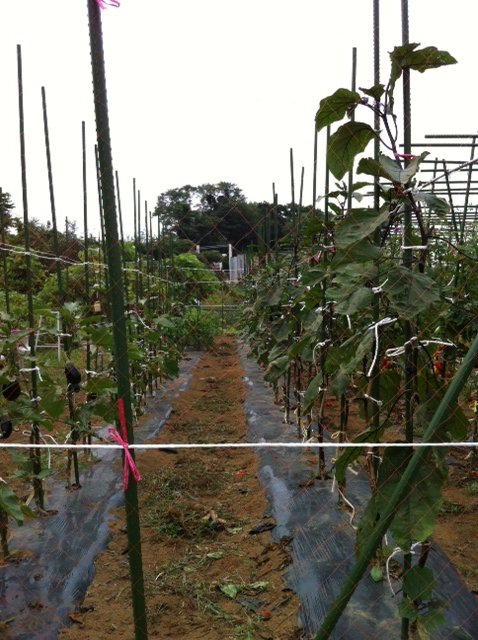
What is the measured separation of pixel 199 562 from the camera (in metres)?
3.45

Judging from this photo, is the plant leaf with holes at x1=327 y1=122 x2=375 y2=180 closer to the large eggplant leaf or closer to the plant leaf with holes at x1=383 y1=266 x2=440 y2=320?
the plant leaf with holes at x1=383 y1=266 x2=440 y2=320

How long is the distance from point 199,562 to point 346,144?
241 cm

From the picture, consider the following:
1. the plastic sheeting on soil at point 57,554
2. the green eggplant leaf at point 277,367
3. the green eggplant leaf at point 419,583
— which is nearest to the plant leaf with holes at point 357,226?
the green eggplant leaf at point 419,583

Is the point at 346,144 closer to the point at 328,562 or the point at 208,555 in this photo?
the point at 328,562

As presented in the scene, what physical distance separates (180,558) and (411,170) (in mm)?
2552

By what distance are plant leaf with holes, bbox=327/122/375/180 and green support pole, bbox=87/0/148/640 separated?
2.45 feet

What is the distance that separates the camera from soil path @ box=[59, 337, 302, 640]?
2.78 meters

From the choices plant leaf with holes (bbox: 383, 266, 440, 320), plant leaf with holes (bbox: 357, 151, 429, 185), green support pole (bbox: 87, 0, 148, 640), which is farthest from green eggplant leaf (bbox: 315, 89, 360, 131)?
green support pole (bbox: 87, 0, 148, 640)

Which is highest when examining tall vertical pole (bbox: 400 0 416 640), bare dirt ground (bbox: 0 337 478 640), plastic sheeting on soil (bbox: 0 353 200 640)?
tall vertical pole (bbox: 400 0 416 640)

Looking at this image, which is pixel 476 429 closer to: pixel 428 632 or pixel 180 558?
pixel 180 558

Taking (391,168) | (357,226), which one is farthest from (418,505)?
(391,168)

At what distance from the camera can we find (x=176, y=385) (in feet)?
31.3

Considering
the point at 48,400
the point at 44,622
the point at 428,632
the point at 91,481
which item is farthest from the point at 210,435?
the point at 428,632

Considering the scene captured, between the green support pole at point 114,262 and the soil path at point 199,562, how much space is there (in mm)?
884
